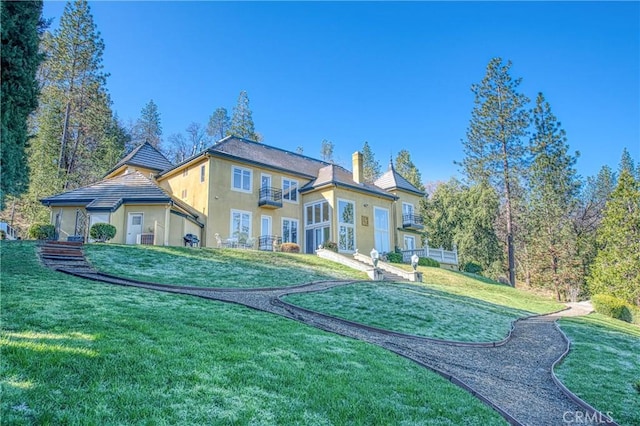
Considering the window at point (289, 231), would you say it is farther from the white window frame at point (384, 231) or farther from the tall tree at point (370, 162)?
the tall tree at point (370, 162)

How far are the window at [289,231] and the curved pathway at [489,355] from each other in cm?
1247

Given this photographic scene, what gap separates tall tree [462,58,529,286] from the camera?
116 ft

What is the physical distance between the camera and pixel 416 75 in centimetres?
2327

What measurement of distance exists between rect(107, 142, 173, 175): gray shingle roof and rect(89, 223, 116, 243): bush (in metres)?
9.55

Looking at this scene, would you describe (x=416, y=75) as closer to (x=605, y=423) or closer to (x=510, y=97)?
(x=510, y=97)

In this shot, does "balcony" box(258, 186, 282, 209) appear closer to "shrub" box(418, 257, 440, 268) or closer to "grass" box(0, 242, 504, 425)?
"shrub" box(418, 257, 440, 268)

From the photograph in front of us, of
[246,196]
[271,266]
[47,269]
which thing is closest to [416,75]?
[246,196]

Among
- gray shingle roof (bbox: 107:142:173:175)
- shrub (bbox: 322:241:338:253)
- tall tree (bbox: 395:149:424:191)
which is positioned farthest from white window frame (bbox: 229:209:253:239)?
tall tree (bbox: 395:149:424:191)

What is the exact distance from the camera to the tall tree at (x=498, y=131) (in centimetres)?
3547

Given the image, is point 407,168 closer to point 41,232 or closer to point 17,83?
point 41,232

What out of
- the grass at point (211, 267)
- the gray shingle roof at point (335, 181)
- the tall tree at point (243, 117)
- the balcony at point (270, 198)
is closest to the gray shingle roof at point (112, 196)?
the grass at point (211, 267)

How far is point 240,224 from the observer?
80.4 ft

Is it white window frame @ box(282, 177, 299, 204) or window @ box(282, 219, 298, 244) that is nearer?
window @ box(282, 219, 298, 244)

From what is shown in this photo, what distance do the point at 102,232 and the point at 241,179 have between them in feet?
27.8
